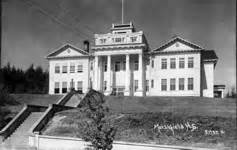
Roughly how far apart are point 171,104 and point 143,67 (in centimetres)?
1252

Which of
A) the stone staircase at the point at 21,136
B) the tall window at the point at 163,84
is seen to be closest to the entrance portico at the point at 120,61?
the tall window at the point at 163,84

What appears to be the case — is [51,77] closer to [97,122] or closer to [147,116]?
[147,116]

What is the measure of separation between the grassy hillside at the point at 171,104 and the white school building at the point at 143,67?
27.3ft

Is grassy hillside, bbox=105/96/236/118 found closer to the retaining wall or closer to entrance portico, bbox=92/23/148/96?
entrance portico, bbox=92/23/148/96

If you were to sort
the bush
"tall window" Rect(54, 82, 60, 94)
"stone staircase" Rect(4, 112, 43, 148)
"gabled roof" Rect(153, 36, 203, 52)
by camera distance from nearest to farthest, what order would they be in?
"stone staircase" Rect(4, 112, 43, 148), the bush, "gabled roof" Rect(153, 36, 203, 52), "tall window" Rect(54, 82, 60, 94)

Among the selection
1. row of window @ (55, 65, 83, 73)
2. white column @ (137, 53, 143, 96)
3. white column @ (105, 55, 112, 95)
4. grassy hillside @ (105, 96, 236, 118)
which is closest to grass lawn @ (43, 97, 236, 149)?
grassy hillside @ (105, 96, 236, 118)

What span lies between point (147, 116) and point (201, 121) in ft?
12.9

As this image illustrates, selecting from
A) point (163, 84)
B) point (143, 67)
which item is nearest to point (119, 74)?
point (143, 67)

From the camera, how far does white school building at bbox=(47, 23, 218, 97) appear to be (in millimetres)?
47469

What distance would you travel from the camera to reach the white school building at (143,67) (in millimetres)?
47469

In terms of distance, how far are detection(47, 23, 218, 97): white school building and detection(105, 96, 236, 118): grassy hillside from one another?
27.3 feet

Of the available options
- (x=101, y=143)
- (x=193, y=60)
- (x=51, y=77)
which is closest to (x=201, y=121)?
(x=101, y=143)

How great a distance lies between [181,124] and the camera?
77.7ft

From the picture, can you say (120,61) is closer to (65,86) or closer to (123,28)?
(123,28)
